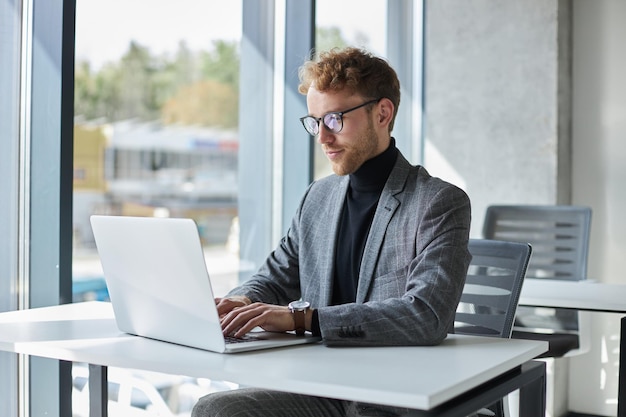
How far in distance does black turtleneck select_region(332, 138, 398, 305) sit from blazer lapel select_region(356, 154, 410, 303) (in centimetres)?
7

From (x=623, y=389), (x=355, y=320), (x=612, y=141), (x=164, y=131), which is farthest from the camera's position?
(x=164, y=131)

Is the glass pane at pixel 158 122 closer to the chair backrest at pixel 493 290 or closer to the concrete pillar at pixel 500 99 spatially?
the chair backrest at pixel 493 290

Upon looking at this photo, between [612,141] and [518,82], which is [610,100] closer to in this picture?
[612,141]

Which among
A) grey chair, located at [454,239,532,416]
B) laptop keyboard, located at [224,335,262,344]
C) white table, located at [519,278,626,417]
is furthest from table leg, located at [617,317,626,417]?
laptop keyboard, located at [224,335,262,344]

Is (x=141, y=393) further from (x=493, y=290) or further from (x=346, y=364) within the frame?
(x=346, y=364)

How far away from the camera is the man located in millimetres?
1839

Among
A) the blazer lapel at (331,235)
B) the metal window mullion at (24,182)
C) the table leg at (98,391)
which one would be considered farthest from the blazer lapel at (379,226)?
the metal window mullion at (24,182)

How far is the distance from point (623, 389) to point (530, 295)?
0.48m

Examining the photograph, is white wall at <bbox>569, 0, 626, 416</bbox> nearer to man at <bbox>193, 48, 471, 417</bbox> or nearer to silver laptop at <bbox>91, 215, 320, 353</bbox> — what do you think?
man at <bbox>193, 48, 471, 417</bbox>

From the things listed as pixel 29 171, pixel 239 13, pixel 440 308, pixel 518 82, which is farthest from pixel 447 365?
pixel 518 82

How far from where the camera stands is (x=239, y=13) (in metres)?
3.53

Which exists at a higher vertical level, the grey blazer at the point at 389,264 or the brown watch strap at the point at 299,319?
the grey blazer at the point at 389,264

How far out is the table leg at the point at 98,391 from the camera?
1.89 meters

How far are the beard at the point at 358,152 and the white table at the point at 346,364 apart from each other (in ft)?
1.79
